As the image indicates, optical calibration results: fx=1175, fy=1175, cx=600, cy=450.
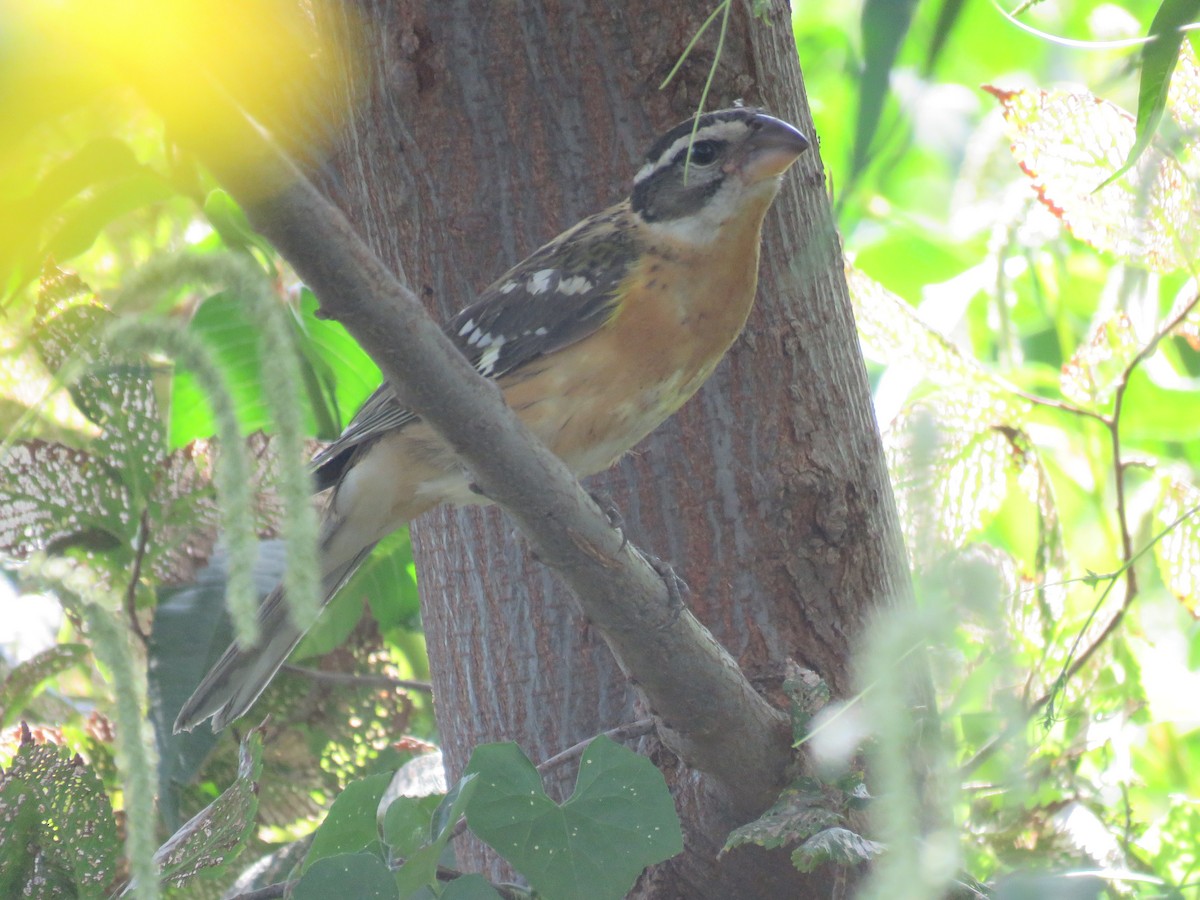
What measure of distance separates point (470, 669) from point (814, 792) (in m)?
0.62

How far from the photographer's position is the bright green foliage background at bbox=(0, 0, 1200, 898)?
1193 millimetres

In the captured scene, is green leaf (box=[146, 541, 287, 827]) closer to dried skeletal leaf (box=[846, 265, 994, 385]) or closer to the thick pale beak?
the thick pale beak

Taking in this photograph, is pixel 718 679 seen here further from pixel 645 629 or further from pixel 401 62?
pixel 401 62

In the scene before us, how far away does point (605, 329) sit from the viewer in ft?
6.05

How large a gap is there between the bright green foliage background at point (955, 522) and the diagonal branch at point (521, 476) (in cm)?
11

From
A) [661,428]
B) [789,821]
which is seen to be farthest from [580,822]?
[661,428]

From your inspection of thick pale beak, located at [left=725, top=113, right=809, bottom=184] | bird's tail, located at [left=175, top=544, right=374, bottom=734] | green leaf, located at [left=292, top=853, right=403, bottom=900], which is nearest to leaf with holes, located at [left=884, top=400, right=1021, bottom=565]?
thick pale beak, located at [left=725, top=113, right=809, bottom=184]

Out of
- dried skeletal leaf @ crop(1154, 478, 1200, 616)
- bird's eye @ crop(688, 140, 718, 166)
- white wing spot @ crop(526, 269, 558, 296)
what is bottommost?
dried skeletal leaf @ crop(1154, 478, 1200, 616)

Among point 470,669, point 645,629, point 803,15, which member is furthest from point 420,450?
point 803,15

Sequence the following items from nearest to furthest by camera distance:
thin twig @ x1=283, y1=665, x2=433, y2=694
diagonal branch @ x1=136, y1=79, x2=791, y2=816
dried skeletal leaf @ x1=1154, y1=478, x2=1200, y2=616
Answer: diagonal branch @ x1=136, y1=79, x2=791, y2=816 < dried skeletal leaf @ x1=1154, y1=478, x2=1200, y2=616 < thin twig @ x1=283, y1=665, x2=433, y2=694

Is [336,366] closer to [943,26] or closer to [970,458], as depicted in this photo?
[970,458]

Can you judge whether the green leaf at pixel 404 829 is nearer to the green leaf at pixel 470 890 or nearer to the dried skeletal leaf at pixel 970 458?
the green leaf at pixel 470 890

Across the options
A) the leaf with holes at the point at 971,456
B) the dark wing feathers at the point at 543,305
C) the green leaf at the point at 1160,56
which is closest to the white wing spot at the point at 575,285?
the dark wing feathers at the point at 543,305

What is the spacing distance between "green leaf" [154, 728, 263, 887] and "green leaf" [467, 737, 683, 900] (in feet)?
0.78
